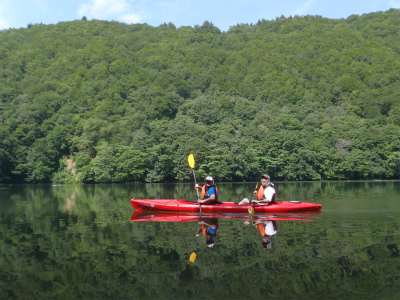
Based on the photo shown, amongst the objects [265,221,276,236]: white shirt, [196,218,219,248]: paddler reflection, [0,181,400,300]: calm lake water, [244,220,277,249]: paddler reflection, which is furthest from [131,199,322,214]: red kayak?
[0,181,400,300]: calm lake water

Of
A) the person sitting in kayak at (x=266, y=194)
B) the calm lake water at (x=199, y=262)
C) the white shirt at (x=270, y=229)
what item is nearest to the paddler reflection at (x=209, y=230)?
the calm lake water at (x=199, y=262)

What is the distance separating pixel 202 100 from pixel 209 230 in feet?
217

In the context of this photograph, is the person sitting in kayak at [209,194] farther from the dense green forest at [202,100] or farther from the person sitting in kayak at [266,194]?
the dense green forest at [202,100]

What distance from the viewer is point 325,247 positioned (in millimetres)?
9312

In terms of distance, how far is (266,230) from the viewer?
1177 centimetres

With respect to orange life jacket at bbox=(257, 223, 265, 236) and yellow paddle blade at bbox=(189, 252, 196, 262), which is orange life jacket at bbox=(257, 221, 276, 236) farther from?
yellow paddle blade at bbox=(189, 252, 196, 262)

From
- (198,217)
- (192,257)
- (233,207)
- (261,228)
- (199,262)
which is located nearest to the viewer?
(199,262)

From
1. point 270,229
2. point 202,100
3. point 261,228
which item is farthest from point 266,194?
point 202,100

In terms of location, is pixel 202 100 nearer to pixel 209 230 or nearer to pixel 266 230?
pixel 209 230

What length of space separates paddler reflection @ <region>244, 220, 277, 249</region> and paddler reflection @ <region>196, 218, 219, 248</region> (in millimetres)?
1135

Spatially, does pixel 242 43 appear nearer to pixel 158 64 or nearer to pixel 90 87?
pixel 158 64

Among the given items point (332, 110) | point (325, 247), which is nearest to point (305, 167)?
point (332, 110)

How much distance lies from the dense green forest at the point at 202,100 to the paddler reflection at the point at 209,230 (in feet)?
130

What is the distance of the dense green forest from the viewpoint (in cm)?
5616
